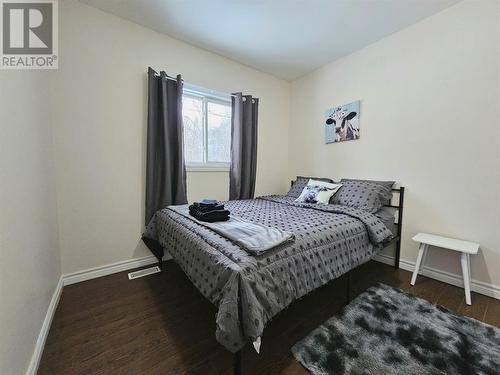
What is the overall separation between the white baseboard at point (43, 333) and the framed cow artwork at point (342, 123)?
3329mm

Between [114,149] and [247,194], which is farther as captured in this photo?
[247,194]

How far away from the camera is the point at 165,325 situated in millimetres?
1449

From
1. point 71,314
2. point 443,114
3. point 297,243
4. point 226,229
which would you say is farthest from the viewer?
point 443,114

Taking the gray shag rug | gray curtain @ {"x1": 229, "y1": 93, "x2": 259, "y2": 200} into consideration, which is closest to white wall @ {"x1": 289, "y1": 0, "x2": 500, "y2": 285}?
the gray shag rug

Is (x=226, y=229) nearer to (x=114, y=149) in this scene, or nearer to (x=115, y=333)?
(x=115, y=333)

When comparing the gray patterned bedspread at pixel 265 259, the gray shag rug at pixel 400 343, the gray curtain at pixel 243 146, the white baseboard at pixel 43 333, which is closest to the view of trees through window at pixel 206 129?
the gray curtain at pixel 243 146

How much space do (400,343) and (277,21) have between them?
2889 millimetres

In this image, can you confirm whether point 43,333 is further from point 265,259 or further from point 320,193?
point 320,193

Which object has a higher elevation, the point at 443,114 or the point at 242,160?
the point at 443,114

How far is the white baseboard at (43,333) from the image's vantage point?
1083mm

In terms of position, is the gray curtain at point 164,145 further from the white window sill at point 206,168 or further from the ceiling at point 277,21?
the ceiling at point 277,21

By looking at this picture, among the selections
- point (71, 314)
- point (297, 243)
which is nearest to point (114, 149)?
point (71, 314)

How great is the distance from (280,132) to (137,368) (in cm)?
331

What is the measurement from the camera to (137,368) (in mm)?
1132
